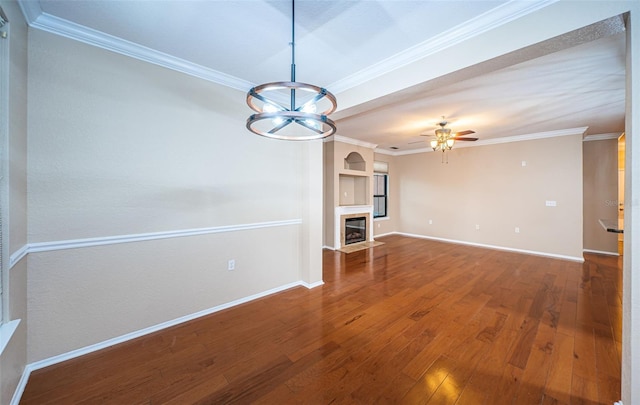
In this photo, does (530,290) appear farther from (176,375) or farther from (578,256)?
(176,375)

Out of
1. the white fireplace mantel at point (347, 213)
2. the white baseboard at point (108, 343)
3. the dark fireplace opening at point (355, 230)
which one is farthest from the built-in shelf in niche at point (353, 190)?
the white baseboard at point (108, 343)

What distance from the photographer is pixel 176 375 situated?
69.9 inches

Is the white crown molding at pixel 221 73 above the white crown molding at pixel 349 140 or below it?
below

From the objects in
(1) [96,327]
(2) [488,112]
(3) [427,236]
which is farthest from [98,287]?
(3) [427,236]

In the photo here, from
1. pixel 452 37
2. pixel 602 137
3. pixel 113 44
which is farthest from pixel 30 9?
pixel 602 137

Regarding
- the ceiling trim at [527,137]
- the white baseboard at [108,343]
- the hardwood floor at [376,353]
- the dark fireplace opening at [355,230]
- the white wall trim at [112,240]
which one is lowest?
the hardwood floor at [376,353]

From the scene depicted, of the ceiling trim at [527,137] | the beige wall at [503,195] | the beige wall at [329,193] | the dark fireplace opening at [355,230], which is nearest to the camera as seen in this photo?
the ceiling trim at [527,137]

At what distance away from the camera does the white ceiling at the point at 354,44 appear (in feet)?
5.46

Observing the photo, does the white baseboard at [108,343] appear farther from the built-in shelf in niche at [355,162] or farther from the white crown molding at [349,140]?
the built-in shelf in niche at [355,162]

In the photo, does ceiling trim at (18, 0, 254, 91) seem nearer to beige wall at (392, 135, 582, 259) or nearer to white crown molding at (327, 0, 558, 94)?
white crown molding at (327, 0, 558, 94)

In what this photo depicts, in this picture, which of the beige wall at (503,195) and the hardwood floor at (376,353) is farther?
the beige wall at (503,195)

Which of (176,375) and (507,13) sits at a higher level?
(507,13)

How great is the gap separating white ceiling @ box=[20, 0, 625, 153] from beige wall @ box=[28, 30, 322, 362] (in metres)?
0.22

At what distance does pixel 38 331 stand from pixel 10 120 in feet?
4.97
